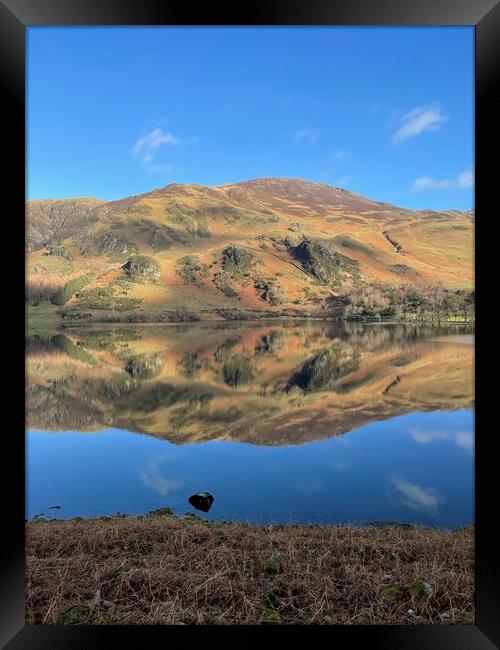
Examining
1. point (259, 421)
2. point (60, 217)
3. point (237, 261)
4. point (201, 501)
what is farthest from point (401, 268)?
point (201, 501)

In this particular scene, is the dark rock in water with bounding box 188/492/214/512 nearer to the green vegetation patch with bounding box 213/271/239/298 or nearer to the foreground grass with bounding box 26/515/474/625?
the foreground grass with bounding box 26/515/474/625

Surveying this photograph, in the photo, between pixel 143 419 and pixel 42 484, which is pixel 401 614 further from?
pixel 143 419

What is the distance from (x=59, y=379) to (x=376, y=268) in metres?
45.3

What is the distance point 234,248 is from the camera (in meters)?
65.3

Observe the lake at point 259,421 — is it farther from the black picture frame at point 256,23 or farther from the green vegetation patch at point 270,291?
the green vegetation patch at point 270,291

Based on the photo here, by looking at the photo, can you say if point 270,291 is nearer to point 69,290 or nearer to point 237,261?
point 237,261

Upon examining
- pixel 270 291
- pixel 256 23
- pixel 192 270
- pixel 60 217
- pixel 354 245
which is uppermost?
pixel 60 217

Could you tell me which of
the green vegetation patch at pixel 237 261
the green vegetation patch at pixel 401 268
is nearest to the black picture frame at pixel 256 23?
the green vegetation patch at pixel 237 261

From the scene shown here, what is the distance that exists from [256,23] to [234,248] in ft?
211

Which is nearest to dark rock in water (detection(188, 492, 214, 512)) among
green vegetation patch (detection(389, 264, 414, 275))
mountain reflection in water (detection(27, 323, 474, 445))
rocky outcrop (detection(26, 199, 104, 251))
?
mountain reflection in water (detection(27, 323, 474, 445))

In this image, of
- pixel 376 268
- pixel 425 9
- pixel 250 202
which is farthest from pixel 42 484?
pixel 250 202

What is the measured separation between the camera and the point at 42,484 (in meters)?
13.6

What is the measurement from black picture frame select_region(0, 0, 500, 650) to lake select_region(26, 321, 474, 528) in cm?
14

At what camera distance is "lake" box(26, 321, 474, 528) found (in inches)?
443
